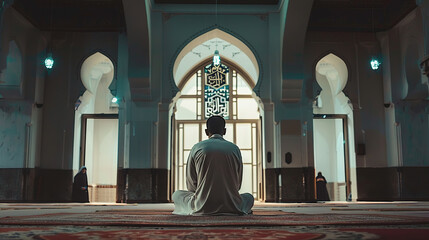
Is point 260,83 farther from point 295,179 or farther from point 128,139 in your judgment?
point 128,139

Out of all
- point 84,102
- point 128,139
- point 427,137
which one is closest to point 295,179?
point 427,137

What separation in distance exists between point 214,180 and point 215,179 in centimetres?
1

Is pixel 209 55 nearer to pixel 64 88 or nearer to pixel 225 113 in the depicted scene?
pixel 225 113

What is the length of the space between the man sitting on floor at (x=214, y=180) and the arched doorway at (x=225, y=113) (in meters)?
9.78

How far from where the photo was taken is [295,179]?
35.4 ft

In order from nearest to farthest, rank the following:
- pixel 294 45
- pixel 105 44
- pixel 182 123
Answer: pixel 294 45, pixel 105 44, pixel 182 123

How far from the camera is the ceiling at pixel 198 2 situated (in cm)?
1118

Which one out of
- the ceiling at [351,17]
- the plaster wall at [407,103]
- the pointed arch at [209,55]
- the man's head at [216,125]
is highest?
the ceiling at [351,17]

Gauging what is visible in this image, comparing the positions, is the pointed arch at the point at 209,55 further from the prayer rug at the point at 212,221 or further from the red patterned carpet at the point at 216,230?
the red patterned carpet at the point at 216,230

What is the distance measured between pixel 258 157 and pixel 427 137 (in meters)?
4.24

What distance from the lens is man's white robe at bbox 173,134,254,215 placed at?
4.04 metres

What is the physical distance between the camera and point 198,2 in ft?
36.9

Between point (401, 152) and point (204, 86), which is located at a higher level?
point (204, 86)

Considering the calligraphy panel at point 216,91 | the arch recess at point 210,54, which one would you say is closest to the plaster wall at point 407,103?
the arch recess at point 210,54
